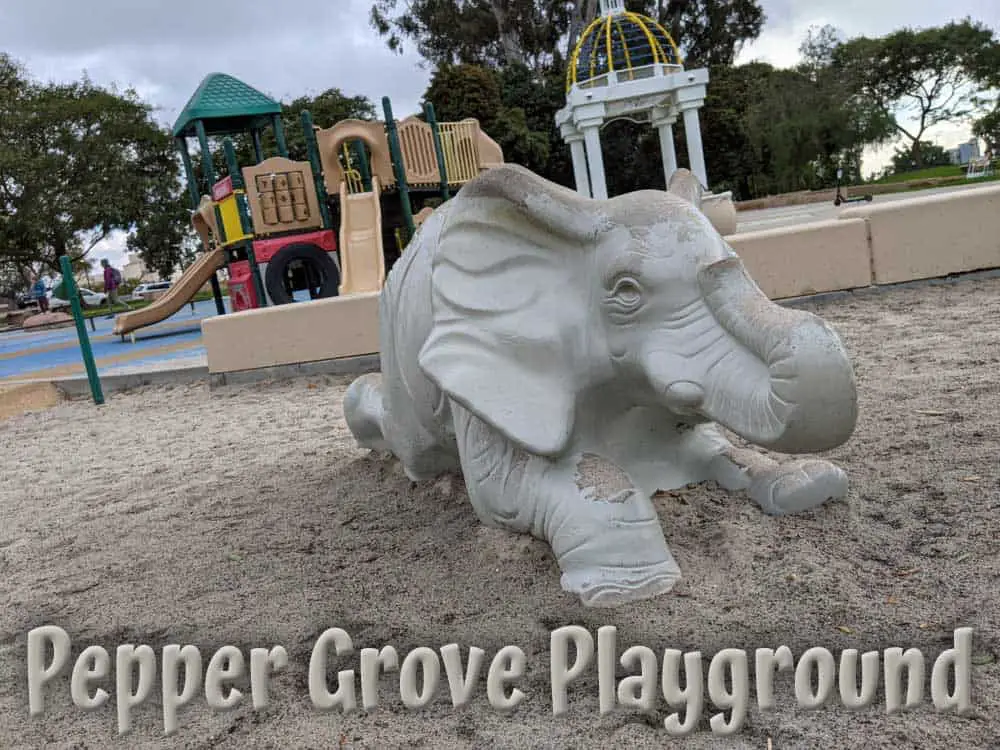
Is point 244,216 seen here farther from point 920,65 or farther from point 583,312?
point 920,65

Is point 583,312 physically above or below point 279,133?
below

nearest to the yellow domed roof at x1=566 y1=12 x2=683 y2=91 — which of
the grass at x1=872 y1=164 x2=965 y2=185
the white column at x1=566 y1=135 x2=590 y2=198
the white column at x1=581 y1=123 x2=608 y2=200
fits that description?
the white column at x1=581 y1=123 x2=608 y2=200

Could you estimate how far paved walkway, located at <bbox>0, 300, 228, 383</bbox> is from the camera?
329 inches

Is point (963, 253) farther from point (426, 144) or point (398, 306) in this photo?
point (426, 144)

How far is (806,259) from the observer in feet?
19.6

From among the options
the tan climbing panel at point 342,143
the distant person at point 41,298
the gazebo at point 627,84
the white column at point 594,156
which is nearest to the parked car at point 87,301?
the distant person at point 41,298

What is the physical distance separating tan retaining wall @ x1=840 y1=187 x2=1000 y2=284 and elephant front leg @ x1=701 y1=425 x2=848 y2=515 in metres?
4.14

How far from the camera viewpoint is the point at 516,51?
31.3m

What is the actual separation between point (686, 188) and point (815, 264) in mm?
4368

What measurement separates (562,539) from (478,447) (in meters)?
0.29

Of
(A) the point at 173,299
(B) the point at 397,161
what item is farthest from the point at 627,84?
(A) the point at 173,299

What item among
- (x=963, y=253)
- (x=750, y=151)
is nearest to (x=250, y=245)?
(x=963, y=253)

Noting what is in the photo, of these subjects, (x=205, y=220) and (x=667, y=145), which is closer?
(x=205, y=220)

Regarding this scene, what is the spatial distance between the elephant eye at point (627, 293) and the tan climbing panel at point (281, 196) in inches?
352
